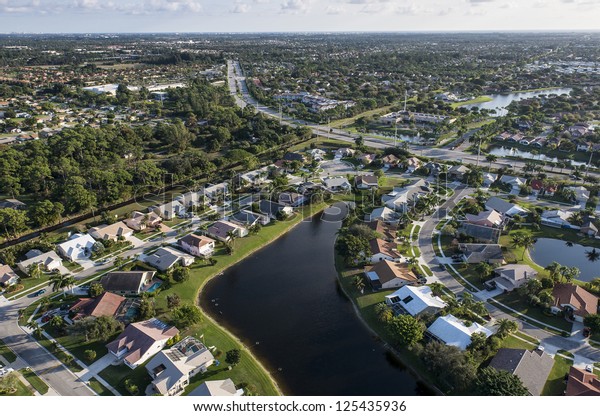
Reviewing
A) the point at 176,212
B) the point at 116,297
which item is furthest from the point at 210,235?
the point at 116,297

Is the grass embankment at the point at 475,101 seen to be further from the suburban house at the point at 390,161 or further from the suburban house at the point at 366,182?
the suburban house at the point at 366,182

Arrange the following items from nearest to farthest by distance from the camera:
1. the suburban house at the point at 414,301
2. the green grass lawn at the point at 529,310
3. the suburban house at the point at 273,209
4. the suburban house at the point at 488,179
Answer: the green grass lawn at the point at 529,310 < the suburban house at the point at 414,301 < the suburban house at the point at 273,209 < the suburban house at the point at 488,179

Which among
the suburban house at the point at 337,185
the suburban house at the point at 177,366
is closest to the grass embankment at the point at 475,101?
the suburban house at the point at 337,185

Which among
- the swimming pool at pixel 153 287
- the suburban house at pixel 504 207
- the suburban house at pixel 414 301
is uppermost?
the suburban house at pixel 504 207

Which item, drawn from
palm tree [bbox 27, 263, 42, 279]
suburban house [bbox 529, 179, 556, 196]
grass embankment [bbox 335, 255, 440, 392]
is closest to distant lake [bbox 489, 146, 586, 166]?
suburban house [bbox 529, 179, 556, 196]

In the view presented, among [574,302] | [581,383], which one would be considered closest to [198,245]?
[581,383]

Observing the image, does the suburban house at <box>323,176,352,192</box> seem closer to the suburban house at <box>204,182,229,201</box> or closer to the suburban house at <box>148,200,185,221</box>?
the suburban house at <box>204,182,229,201</box>
